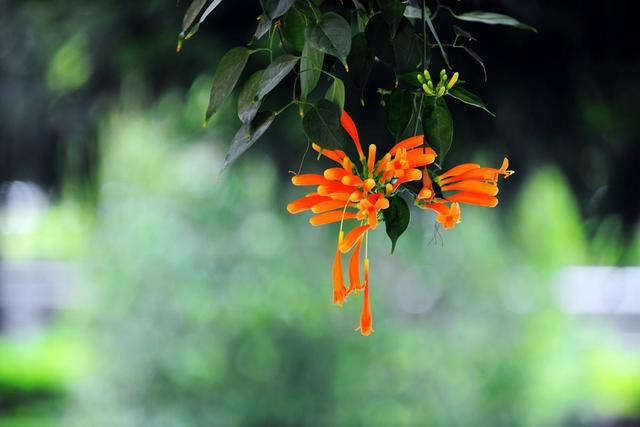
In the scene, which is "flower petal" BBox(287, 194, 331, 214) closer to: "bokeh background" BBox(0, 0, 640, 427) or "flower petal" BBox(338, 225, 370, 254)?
"flower petal" BBox(338, 225, 370, 254)

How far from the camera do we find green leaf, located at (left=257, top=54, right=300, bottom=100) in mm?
362

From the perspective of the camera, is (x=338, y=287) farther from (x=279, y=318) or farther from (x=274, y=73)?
(x=279, y=318)

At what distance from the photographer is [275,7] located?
1.17ft

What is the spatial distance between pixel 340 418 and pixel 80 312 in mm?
1269

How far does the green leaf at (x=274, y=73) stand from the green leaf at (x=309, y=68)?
0.01 meters

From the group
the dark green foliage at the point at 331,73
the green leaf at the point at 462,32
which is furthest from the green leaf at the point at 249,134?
the green leaf at the point at 462,32

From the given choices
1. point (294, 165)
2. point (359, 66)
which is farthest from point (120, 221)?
point (359, 66)

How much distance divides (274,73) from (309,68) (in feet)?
0.06

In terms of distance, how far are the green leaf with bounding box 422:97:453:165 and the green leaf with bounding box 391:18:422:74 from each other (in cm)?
2

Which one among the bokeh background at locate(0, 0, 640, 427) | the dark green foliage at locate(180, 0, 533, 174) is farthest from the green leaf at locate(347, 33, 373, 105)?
the bokeh background at locate(0, 0, 640, 427)

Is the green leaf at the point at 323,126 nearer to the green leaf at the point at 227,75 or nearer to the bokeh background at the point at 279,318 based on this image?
the green leaf at the point at 227,75

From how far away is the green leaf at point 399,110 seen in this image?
0.37 m

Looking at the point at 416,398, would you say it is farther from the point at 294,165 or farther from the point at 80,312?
the point at 294,165

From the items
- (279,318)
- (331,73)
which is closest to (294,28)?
(331,73)
